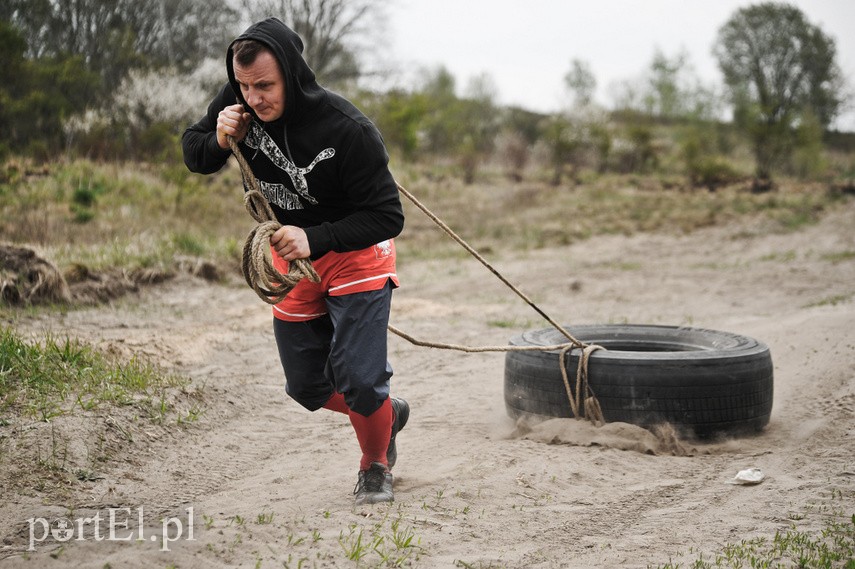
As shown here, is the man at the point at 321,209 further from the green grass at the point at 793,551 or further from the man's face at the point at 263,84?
the green grass at the point at 793,551

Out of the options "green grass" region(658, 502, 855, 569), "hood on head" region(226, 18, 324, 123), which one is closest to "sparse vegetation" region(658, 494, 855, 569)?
"green grass" region(658, 502, 855, 569)

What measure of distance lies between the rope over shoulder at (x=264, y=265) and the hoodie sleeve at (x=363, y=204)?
0.11 metres

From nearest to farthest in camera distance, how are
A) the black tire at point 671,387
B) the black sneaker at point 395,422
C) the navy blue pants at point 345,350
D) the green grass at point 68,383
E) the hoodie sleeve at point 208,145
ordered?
the navy blue pants at point 345,350
the hoodie sleeve at point 208,145
the black sneaker at point 395,422
the green grass at point 68,383
the black tire at point 671,387

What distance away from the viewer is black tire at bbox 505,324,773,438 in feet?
15.4

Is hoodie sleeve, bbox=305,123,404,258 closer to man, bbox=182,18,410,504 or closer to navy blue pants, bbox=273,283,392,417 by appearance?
man, bbox=182,18,410,504

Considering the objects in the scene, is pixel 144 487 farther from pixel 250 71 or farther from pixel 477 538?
pixel 250 71

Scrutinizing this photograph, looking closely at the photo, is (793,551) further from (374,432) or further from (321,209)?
(321,209)

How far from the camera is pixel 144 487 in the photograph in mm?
3885

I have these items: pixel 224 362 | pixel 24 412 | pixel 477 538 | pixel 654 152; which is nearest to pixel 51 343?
pixel 24 412

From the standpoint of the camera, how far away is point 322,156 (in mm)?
3352

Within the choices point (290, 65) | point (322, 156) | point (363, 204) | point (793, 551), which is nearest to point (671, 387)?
point (793, 551)

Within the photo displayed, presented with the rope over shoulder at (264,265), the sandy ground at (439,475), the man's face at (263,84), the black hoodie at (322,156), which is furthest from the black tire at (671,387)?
the man's face at (263,84)

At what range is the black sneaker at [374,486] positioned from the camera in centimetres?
366

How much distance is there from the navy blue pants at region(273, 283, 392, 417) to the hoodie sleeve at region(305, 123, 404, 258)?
28 centimetres
